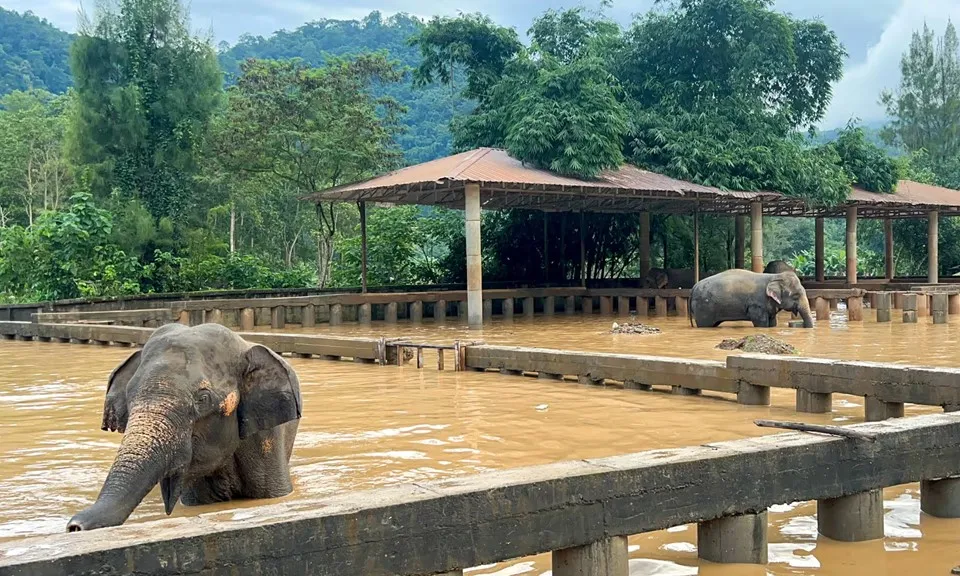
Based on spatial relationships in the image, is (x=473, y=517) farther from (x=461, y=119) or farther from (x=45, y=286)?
(x=461, y=119)

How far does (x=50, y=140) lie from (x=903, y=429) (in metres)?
39.4

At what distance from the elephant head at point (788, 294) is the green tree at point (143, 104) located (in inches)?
693

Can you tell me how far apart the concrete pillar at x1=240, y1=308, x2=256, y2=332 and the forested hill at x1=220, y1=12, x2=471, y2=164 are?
38.0m

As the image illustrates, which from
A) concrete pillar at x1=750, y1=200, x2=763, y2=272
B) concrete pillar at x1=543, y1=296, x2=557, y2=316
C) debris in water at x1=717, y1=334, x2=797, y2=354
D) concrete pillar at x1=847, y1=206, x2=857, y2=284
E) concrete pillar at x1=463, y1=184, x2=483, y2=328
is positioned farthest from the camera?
concrete pillar at x1=847, y1=206, x2=857, y2=284

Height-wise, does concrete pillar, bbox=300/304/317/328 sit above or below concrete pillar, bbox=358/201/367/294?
below

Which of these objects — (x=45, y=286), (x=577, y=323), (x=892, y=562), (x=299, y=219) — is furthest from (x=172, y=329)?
(x=299, y=219)

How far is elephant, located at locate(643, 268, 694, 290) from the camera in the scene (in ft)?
97.5

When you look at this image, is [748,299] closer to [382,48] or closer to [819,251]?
[819,251]

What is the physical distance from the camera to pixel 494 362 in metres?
13.2

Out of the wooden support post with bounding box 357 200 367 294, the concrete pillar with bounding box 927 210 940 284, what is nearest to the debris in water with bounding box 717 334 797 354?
the wooden support post with bounding box 357 200 367 294

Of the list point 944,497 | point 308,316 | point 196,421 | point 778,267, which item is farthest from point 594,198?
point 196,421

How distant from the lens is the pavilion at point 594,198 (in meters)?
22.7

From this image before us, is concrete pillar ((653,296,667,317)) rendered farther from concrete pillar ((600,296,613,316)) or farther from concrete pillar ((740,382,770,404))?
concrete pillar ((740,382,770,404))

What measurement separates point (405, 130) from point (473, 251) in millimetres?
12278
